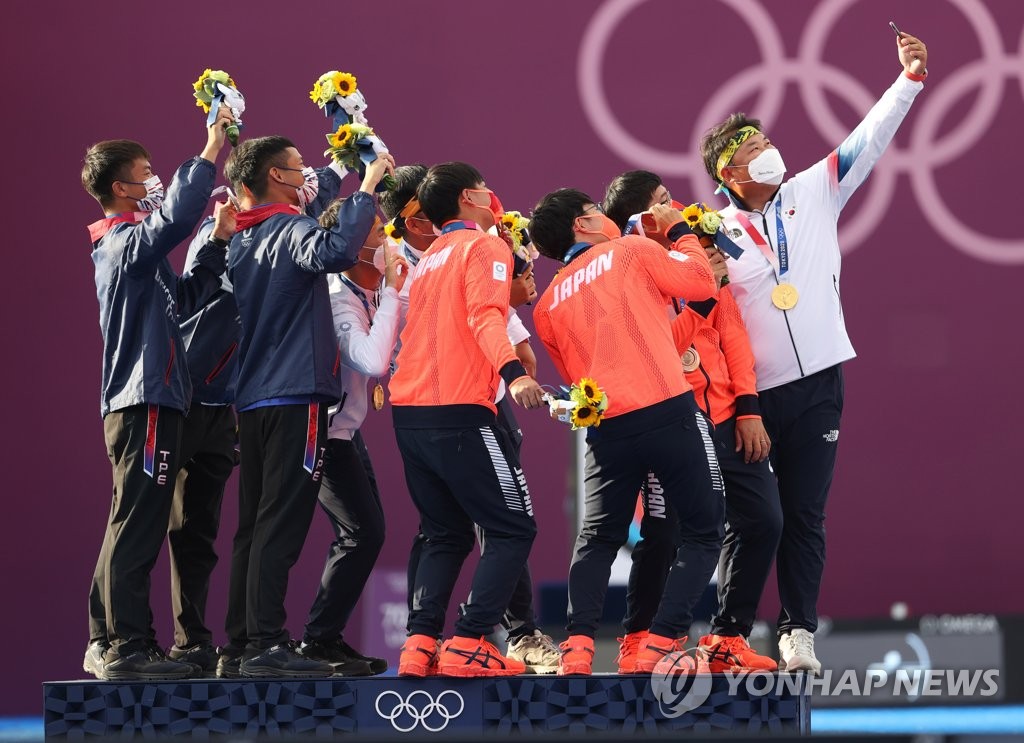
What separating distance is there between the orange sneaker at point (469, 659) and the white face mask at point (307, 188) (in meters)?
1.56

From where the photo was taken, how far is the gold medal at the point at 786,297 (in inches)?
180

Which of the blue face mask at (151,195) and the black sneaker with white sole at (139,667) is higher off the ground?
the blue face mask at (151,195)

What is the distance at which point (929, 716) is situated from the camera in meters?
6.89

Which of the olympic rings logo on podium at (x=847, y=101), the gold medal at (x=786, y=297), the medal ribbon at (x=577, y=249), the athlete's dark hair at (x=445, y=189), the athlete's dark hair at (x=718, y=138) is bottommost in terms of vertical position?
the gold medal at (x=786, y=297)

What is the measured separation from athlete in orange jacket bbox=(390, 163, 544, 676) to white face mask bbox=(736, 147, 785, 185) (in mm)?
1004

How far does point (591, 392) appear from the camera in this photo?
13.1 feet

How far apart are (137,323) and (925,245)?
556 centimetres

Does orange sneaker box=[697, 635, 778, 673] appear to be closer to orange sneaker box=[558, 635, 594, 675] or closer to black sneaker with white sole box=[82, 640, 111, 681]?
orange sneaker box=[558, 635, 594, 675]

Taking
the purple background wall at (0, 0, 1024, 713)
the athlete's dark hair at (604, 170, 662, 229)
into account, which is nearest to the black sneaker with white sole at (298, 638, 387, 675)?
the athlete's dark hair at (604, 170, 662, 229)

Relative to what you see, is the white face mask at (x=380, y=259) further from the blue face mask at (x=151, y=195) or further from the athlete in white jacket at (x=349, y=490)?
the blue face mask at (x=151, y=195)

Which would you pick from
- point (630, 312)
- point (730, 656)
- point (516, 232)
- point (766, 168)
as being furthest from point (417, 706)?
point (766, 168)

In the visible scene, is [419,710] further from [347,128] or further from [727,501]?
[347,128]

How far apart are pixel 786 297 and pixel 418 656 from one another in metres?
1.72

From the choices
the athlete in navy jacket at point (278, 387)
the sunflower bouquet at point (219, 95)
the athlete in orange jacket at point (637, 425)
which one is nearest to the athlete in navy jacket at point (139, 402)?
the sunflower bouquet at point (219, 95)
